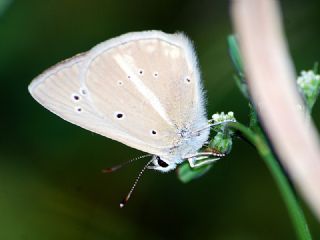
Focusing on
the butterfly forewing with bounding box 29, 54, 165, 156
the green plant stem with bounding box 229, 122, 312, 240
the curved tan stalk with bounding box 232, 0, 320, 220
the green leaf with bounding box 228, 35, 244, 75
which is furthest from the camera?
the butterfly forewing with bounding box 29, 54, 165, 156

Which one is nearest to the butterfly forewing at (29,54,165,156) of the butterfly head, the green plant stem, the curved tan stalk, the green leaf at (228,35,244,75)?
the butterfly head

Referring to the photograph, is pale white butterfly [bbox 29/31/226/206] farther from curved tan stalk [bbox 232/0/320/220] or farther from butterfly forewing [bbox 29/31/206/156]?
curved tan stalk [bbox 232/0/320/220]

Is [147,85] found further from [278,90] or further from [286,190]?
[278,90]

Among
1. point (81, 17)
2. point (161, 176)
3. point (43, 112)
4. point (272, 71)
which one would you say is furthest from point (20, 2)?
point (272, 71)

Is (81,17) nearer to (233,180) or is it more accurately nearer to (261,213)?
(233,180)

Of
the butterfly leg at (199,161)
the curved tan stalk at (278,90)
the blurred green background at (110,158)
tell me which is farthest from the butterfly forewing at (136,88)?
the curved tan stalk at (278,90)

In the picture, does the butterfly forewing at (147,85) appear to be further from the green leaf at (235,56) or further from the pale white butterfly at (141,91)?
the green leaf at (235,56)

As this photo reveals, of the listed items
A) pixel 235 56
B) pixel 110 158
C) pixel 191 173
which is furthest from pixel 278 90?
pixel 110 158
